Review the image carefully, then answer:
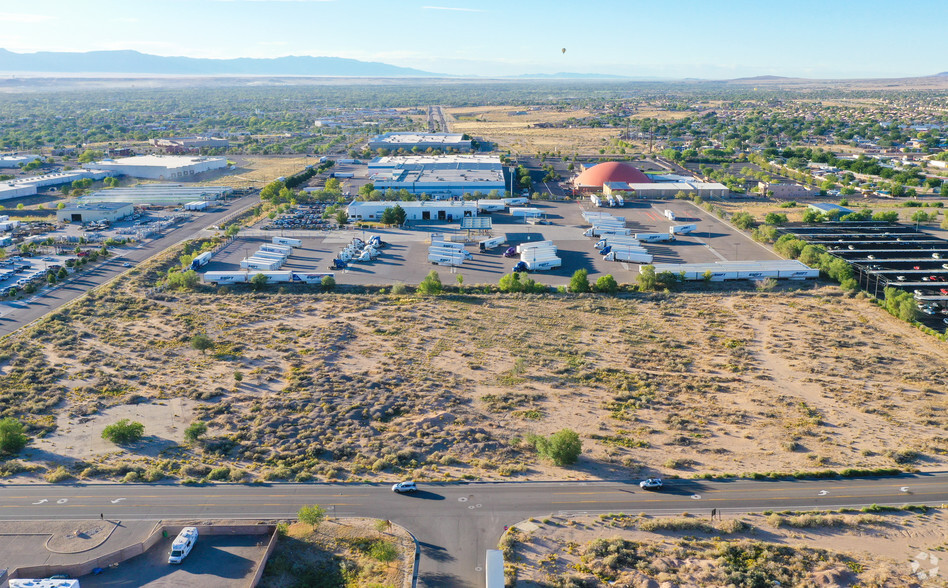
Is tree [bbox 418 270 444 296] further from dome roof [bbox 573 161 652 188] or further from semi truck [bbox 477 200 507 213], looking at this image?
dome roof [bbox 573 161 652 188]

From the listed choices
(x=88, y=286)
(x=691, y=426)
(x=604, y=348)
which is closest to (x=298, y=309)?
(x=88, y=286)

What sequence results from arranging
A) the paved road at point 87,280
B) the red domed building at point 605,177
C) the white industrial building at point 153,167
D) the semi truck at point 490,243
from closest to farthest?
the paved road at point 87,280, the semi truck at point 490,243, the red domed building at point 605,177, the white industrial building at point 153,167

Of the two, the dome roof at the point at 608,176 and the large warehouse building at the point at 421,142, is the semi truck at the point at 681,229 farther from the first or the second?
the large warehouse building at the point at 421,142

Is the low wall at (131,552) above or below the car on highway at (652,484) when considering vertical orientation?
below

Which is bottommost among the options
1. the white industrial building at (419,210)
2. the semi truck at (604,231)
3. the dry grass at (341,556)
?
the dry grass at (341,556)

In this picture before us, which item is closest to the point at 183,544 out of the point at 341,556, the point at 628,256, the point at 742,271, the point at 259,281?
the point at 341,556

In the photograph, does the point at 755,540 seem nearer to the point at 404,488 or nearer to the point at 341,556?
the point at 404,488

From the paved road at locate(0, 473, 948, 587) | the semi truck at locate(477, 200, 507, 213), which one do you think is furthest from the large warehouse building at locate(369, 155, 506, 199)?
the paved road at locate(0, 473, 948, 587)

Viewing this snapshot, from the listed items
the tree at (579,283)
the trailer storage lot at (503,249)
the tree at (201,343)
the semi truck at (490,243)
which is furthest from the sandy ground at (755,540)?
the semi truck at (490,243)
